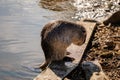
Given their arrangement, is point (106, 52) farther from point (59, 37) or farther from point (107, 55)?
point (59, 37)

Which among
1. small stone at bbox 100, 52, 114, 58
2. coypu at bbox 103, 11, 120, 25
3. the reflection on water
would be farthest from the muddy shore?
the reflection on water

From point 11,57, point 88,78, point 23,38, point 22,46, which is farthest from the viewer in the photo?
point 23,38

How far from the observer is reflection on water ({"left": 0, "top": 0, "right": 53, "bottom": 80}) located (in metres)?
7.54

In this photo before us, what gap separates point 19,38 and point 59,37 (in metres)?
3.07

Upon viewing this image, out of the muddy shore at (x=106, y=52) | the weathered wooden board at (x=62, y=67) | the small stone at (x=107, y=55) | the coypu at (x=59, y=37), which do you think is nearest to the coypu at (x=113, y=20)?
the muddy shore at (x=106, y=52)

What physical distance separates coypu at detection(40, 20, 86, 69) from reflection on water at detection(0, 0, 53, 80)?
0.82 m

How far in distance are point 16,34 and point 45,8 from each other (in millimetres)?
4151

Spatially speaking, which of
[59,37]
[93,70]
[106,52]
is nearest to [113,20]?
[106,52]

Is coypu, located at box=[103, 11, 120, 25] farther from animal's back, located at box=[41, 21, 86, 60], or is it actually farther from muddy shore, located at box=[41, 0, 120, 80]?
animal's back, located at box=[41, 21, 86, 60]

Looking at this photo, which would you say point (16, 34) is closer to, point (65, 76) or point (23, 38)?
point (23, 38)

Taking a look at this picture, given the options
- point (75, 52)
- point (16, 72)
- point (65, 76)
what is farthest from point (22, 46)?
point (65, 76)

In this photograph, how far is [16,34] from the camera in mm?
9805

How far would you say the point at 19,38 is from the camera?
31.1ft

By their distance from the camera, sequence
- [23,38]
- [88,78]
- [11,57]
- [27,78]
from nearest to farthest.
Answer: [88,78], [27,78], [11,57], [23,38]
